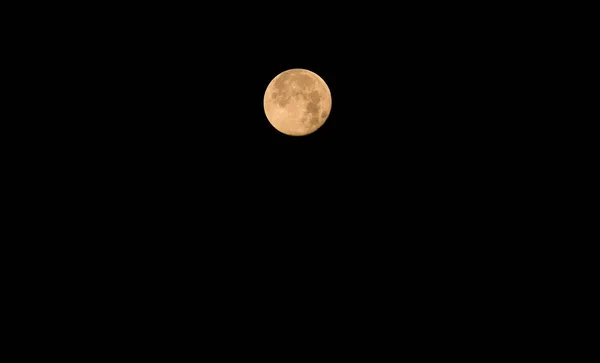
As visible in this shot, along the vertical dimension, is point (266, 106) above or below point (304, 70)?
below

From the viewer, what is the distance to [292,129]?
2766 millimetres

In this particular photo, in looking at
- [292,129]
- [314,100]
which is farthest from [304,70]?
[292,129]

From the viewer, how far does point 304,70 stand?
2805 millimetres

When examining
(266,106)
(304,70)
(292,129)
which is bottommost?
(292,129)

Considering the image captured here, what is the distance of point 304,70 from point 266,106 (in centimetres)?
44

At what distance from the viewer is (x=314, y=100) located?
2.76 metres

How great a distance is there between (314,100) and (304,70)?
0.28 metres

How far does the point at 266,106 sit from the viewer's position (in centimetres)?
283

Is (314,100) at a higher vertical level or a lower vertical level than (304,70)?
lower

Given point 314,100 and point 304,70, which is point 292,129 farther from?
point 304,70

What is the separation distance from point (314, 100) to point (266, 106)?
0.41 m

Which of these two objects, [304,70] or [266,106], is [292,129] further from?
[304,70]

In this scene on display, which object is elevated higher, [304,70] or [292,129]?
[304,70]
